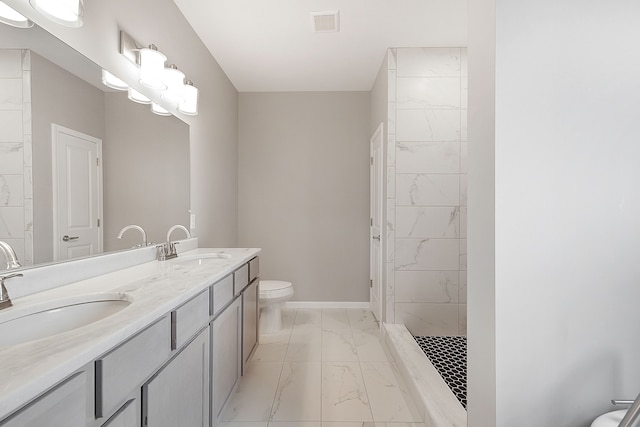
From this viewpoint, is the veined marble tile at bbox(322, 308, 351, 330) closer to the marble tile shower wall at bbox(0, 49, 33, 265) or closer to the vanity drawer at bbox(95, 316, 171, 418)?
the vanity drawer at bbox(95, 316, 171, 418)

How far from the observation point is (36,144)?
1135mm

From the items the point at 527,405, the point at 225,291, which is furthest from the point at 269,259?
the point at 527,405

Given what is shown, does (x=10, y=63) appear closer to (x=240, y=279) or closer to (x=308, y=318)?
(x=240, y=279)

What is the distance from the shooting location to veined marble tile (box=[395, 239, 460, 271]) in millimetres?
2986

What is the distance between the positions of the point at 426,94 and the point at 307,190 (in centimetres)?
170

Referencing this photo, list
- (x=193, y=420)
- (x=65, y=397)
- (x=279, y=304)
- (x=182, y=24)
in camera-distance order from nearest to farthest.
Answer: (x=65, y=397) < (x=193, y=420) < (x=182, y=24) < (x=279, y=304)

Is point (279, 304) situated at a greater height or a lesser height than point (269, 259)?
lesser

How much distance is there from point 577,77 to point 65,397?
1523 millimetres

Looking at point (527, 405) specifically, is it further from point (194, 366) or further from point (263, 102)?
point (263, 102)

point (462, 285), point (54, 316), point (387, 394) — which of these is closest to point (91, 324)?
point (54, 316)

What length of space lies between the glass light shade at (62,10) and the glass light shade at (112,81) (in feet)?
0.84

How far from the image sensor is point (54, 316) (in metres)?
1.00

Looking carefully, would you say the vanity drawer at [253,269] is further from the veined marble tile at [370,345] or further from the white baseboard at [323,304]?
the white baseboard at [323,304]

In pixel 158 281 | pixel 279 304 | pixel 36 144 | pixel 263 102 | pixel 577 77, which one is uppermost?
pixel 263 102
